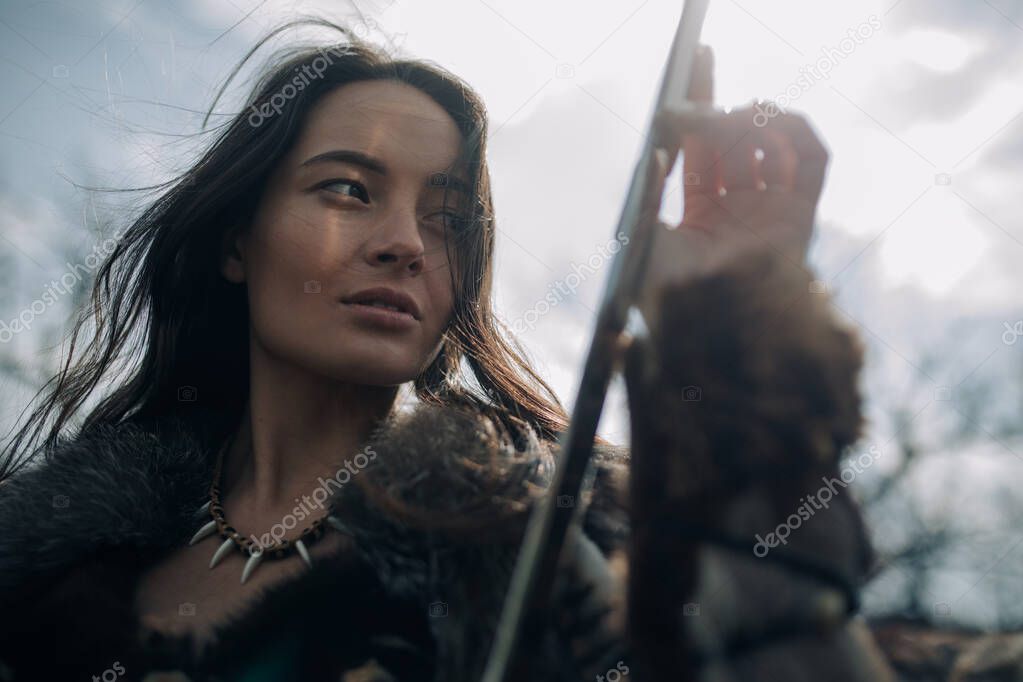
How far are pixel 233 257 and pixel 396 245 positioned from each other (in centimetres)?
72

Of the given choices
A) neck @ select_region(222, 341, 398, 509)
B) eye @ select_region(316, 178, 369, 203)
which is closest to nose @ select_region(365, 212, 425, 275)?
eye @ select_region(316, 178, 369, 203)

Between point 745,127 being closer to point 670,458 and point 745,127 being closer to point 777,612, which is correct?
point 670,458

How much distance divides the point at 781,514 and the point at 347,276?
1205mm

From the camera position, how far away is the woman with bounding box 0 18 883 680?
1.57 metres

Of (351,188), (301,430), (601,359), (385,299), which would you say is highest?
(351,188)

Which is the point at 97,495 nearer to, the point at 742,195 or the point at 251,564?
the point at 251,564

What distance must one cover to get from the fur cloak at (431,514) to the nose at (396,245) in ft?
1.15

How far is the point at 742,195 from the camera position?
1.46 meters

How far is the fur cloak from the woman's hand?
60 mm

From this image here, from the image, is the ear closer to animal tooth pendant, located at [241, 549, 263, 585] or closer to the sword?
animal tooth pendant, located at [241, 549, 263, 585]

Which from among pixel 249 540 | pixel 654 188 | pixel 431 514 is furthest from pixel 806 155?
pixel 249 540

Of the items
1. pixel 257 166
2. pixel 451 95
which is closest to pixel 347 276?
pixel 257 166

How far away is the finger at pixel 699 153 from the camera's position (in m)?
1.51

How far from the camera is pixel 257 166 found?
241cm
